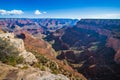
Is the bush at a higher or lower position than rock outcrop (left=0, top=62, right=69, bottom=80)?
lower

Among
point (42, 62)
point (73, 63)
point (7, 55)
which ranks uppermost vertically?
point (7, 55)

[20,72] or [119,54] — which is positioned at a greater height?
[20,72]

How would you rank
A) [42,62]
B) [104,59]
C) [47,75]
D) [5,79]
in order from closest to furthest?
1. [5,79]
2. [47,75]
3. [42,62]
4. [104,59]

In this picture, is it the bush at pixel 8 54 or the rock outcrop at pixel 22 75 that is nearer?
the rock outcrop at pixel 22 75

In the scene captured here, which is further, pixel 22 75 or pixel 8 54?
pixel 8 54

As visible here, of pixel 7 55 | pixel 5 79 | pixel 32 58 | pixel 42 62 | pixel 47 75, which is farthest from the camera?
pixel 42 62

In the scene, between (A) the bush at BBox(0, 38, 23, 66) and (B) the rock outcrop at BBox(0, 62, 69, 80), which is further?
(A) the bush at BBox(0, 38, 23, 66)

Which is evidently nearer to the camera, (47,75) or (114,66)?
(47,75)

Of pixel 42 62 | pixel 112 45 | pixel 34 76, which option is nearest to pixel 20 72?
pixel 34 76

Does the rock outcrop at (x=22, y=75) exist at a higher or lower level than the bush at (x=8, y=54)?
higher

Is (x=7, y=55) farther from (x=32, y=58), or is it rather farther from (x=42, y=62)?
(x=42, y=62)

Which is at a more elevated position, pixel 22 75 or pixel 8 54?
pixel 22 75
